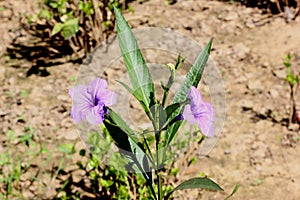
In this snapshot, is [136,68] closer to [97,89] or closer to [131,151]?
[97,89]

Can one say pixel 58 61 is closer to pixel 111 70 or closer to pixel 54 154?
pixel 111 70

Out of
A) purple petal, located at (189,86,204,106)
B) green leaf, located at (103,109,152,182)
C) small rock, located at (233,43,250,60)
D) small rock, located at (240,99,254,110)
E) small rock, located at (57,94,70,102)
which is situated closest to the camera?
purple petal, located at (189,86,204,106)

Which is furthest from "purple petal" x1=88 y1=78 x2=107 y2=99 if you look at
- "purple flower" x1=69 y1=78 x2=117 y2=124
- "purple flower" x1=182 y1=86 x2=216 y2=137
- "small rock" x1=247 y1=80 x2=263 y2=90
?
"small rock" x1=247 y1=80 x2=263 y2=90

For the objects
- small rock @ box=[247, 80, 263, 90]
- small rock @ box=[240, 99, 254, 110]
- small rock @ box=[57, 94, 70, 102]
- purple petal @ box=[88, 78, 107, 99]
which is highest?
purple petal @ box=[88, 78, 107, 99]

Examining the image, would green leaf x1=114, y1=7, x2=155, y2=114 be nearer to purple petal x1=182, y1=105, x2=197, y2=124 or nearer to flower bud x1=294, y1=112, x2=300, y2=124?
purple petal x1=182, y1=105, x2=197, y2=124

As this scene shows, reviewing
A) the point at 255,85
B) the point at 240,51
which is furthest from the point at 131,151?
the point at 240,51

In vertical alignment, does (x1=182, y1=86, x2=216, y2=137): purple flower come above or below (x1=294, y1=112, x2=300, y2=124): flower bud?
above

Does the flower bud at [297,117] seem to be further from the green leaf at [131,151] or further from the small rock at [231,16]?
the green leaf at [131,151]

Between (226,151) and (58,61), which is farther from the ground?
(58,61)

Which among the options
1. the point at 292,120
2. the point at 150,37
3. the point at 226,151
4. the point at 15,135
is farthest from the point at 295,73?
the point at 15,135
